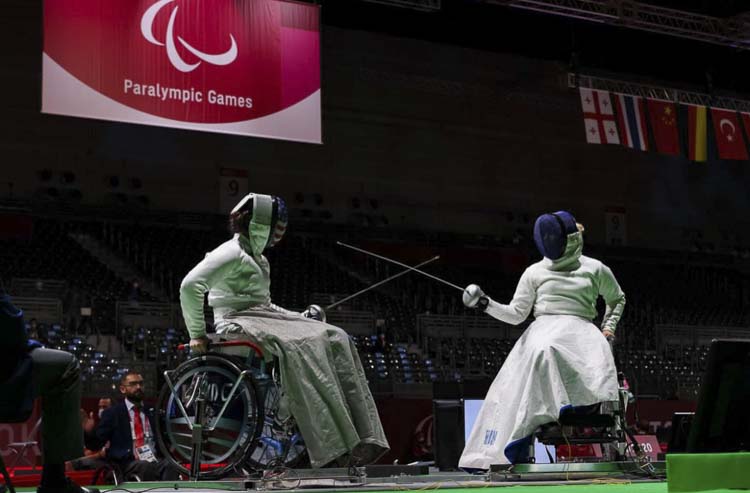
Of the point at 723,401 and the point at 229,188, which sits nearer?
the point at 723,401

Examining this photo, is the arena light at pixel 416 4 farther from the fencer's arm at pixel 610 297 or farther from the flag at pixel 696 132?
the fencer's arm at pixel 610 297

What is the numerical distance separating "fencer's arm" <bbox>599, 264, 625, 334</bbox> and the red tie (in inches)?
121

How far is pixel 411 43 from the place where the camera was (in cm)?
1540

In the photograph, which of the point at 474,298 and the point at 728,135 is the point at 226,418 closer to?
the point at 474,298

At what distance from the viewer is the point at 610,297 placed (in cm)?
527

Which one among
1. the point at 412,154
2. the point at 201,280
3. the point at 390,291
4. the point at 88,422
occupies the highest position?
the point at 412,154

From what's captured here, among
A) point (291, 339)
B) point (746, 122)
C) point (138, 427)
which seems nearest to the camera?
point (291, 339)

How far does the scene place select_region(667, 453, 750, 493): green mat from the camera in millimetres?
2182

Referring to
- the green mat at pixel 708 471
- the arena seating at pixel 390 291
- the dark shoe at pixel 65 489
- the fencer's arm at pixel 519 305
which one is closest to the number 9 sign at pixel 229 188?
the arena seating at pixel 390 291

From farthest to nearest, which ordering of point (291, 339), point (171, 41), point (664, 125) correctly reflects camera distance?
point (664, 125), point (171, 41), point (291, 339)

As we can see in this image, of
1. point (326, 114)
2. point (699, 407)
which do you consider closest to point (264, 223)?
point (699, 407)

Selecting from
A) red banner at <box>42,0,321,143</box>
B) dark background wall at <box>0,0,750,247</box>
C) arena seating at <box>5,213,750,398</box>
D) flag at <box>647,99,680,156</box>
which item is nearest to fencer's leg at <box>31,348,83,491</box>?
red banner at <box>42,0,321,143</box>

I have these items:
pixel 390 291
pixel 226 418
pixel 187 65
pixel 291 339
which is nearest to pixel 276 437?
pixel 226 418

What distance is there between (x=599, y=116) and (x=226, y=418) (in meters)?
8.06
